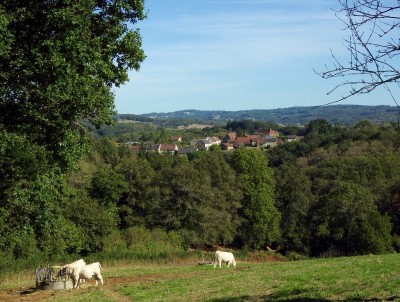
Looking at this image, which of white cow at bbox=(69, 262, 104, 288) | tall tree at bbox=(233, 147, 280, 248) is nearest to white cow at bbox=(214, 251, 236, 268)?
white cow at bbox=(69, 262, 104, 288)

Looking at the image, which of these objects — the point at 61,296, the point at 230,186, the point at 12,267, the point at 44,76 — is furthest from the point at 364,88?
the point at 230,186

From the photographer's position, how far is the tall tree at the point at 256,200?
201 feet

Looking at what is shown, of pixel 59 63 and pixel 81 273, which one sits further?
pixel 81 273

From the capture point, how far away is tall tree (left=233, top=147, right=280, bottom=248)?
6140cm

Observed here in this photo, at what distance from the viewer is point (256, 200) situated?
2472 inches

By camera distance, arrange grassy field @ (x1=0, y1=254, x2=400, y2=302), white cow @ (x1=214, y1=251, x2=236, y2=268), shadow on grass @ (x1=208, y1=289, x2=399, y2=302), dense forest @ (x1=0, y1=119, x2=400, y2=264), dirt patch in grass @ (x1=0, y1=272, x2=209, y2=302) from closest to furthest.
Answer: shadow on grass @ (x1=208, y1=289, x2=399, y2=302)
grassy field @ (x1=0, y1=254, x2=400, y2=302)
dirt patch in grass @ (x1=0, y1=272, x2=209, y2=302)
white cow @ (x1=214, y1=251, x2=236, y2=268)
dense forest @ (x1=0, y1=119, x2=400, y2=264)

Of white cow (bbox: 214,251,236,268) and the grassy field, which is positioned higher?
the grassy field

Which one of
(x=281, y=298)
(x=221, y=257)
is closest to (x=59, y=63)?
(x=281, y=298)

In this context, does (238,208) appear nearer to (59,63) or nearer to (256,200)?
(256,200)

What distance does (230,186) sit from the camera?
62406mm

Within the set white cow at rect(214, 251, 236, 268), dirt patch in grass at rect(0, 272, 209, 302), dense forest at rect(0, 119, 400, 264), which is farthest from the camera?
dense forest at rect(0, 119, 400, 264)

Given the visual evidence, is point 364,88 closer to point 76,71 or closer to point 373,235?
point 76,71

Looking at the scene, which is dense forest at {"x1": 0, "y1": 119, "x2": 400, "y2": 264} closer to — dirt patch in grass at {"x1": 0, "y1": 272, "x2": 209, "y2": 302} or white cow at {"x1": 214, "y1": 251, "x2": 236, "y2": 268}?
white cow at {"x1": 214, "y1": 251, "x2": 236, "y2": 268}

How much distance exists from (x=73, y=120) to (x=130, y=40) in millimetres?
3071
